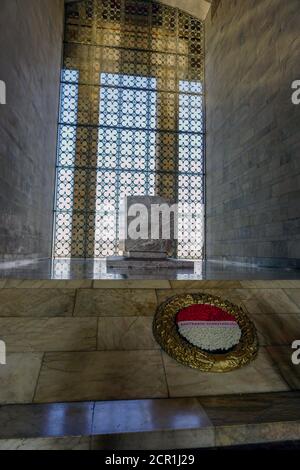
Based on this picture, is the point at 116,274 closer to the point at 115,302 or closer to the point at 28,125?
the point at 115,302

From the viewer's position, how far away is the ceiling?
11.6m

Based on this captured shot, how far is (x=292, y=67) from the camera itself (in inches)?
250

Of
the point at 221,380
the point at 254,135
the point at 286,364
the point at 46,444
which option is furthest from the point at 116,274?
the point at 254,135

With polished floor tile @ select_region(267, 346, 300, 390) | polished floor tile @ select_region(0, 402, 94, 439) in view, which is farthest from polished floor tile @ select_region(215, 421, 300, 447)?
polished floor tile @ select_region(0, 402, 94, 439)

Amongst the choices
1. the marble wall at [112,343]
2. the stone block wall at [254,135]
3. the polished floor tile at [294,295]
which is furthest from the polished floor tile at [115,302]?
the stone block wall at [254,135]

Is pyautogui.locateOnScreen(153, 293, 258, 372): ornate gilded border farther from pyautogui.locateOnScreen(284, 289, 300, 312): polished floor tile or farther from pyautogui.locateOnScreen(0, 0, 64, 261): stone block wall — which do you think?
pyautogui.locateOnScreen(0, 0, 64, 261): stone block wall

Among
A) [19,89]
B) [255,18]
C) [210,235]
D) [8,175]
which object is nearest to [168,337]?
[8,175]

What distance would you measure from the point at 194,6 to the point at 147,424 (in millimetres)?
14642

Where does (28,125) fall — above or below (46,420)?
above

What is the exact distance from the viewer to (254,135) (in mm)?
7848

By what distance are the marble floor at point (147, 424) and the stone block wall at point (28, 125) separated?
176 inches

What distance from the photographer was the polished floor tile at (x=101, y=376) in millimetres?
Result: 1930

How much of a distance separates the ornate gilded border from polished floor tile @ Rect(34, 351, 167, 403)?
6.5 inches

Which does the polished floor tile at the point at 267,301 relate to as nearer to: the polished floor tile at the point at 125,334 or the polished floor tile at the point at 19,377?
the polished floor tile at the point at 125,334
